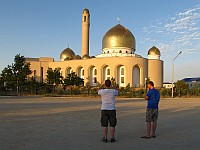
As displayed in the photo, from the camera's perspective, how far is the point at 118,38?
63656 mm

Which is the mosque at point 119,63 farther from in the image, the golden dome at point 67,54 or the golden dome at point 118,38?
the golden dome at point 67,54

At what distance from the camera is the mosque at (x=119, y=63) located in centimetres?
6166

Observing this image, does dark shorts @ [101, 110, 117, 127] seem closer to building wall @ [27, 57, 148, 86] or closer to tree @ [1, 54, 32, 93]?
tree @ [1, 54, 32, 93]

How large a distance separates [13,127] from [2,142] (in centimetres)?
231

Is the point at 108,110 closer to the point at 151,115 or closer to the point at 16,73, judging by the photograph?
the point at 151,115

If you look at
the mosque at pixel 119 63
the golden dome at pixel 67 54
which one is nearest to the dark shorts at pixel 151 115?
the mosque at pixel 119 63

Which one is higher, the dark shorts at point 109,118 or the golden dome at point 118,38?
the golden dome at point 118,38

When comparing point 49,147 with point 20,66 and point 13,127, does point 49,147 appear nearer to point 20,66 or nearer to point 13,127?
point 13,127

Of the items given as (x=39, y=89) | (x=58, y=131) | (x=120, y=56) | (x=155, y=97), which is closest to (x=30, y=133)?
(x=58, y=131)

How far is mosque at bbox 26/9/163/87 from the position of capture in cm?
6166

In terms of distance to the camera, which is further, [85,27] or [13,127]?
[85,27]

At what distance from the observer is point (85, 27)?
71438mm

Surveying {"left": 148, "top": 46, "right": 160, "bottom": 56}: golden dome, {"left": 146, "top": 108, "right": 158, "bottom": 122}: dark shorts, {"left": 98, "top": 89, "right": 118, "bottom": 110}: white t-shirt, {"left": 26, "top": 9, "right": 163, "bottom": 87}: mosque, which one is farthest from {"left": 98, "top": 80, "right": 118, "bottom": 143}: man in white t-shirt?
{"left": 148, "top": 46, "right": 160, "bottom": 56}: golden dome

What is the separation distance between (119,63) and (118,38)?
6970 mm
